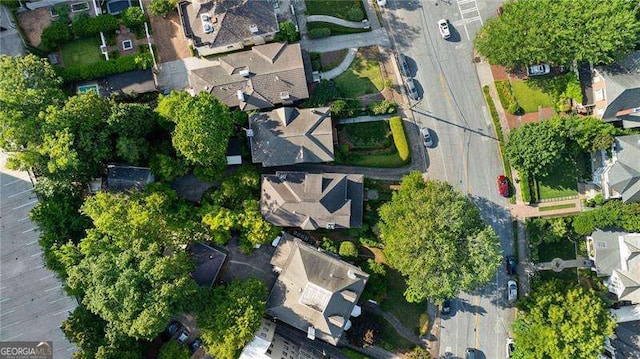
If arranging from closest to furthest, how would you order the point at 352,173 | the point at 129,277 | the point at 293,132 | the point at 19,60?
the point at 129,277, the point at 19,60, the point at 293,132, the point at 352,173

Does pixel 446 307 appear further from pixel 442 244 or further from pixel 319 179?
pixel 319 179

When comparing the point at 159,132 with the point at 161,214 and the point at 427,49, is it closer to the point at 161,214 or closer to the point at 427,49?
the point at 161,214

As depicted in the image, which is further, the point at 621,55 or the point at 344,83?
the point at 344,83

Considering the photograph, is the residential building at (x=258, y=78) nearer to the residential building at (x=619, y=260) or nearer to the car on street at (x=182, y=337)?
the car on street at (x=182, y=337)

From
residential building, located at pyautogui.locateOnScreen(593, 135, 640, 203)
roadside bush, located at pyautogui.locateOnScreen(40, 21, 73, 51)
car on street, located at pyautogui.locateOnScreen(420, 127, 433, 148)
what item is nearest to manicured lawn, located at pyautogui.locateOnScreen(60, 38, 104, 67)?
roadside bush, located at pyautogui.locateOnScreen(40, 21, 73, 51)

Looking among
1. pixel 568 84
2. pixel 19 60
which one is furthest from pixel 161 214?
pixel 568 84

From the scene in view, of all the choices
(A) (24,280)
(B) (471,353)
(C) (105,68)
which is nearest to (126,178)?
(C) (105,68)
